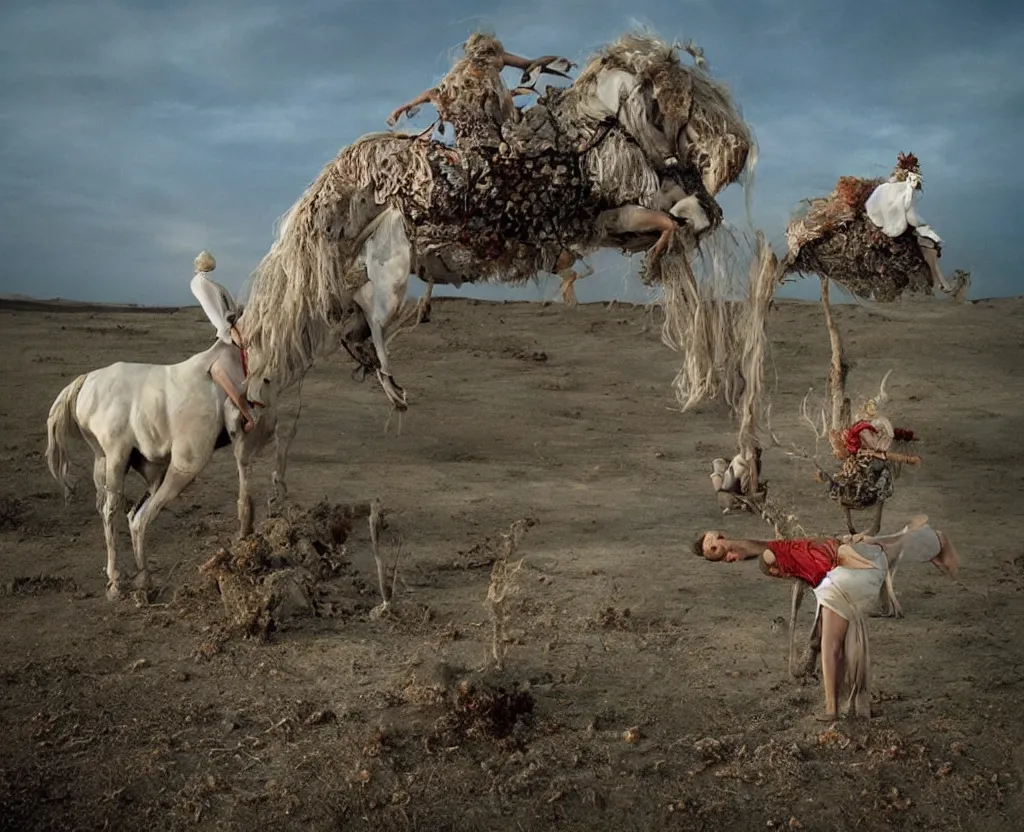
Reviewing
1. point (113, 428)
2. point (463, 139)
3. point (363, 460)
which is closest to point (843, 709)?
point (463, 139)

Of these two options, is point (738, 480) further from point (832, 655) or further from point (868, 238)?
point (832, 655)

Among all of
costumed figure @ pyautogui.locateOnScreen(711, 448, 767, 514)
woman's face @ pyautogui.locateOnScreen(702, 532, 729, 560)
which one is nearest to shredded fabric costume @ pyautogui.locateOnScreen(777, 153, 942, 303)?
costumed figure @ pyautogui.locateOnScreen(711, 448, 767, 514)

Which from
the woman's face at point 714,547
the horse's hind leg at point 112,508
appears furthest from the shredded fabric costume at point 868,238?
the horse's hind leg at point 112,508

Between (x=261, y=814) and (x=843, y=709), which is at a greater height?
(x=843, y=709)

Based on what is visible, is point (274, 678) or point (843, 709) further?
point (274, 678)

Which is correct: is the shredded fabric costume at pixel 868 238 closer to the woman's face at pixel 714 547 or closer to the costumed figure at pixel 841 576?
the costumed figure at pixel 841 576

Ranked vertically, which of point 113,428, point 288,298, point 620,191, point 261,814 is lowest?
point 261,814

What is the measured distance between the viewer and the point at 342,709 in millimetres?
5078

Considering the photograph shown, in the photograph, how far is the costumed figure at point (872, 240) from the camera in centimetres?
636

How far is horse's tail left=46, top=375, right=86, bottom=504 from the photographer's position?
22.6 feet

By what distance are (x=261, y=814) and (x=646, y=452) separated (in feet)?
26.8

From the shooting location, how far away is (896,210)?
6.36m

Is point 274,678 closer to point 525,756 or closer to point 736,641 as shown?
point 525,756

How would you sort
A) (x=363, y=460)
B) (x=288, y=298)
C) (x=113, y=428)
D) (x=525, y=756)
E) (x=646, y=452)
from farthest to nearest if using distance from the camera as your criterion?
(x=646, y=452), (x=363, y=460), (x=113, y=428), (x=288, y=298), (x=525, y=756)
